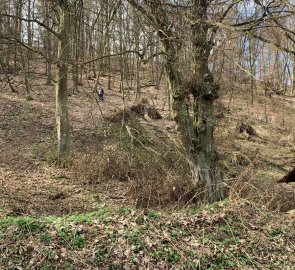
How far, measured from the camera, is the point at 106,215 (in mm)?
6312

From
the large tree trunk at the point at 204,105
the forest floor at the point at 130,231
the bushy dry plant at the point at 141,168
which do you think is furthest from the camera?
the bushy dry plant at the point at 141,168

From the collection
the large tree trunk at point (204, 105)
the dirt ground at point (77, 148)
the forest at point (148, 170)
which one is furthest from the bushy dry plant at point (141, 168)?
the large tree trunk at point (204, 105)

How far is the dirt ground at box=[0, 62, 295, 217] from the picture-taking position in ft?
32.0

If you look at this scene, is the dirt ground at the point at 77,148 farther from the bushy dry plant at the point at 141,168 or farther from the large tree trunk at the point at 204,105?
the large tree trunk at the point at 204,105

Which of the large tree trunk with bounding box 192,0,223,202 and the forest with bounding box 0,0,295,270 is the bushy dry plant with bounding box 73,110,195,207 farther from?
the large tree trunk with bounding box 192,0,223,202

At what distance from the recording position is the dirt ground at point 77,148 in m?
9.74

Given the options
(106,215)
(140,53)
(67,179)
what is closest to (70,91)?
(67,179)

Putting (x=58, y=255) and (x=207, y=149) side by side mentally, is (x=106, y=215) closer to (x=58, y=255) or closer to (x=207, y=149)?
(x=58, y=255)

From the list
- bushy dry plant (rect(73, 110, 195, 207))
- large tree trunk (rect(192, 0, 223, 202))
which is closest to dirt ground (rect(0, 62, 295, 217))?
bushy dry plant (rect(73, 110, 195, 207))

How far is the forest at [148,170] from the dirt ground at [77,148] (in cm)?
8

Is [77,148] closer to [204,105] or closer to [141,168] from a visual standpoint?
[141,168]

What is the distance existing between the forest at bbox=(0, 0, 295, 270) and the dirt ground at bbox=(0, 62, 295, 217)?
0.08 metres

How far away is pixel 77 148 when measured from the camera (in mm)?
15180

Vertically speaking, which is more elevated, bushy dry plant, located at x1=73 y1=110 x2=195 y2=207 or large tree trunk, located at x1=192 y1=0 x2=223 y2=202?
large tree trunk, located at x1=192 y1=0 x2=223 y2=202
